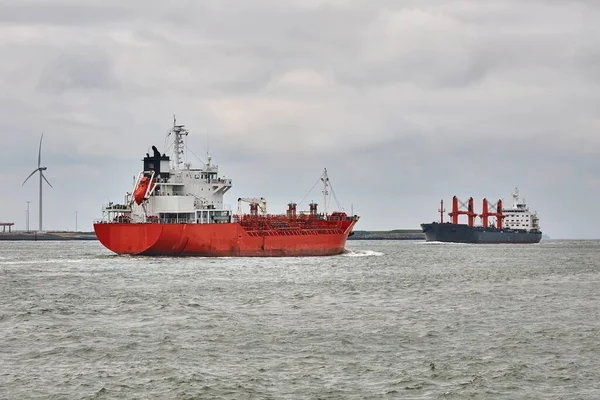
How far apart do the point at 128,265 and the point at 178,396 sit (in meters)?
44.9

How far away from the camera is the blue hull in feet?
531

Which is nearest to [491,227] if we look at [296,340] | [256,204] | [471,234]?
[471,234]

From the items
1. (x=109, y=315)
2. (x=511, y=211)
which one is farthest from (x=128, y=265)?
(x=511, y=211)

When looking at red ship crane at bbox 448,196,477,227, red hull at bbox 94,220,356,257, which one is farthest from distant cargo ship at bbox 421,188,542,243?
red hull at bbox 94,220,356,257

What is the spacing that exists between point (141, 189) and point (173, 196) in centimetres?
268

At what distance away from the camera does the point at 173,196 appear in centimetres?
7094

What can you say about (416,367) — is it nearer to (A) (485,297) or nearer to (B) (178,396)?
(B) (178,396)

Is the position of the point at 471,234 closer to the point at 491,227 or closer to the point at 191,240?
the point at 491,227

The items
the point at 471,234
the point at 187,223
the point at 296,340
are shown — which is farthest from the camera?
the point at 471,234

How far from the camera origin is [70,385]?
802 inches

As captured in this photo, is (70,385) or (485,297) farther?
(485,297)

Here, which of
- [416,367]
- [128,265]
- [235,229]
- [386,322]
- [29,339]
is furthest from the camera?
[235,229]

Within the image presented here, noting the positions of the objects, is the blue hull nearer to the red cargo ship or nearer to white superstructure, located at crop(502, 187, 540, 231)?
white superstructure, located at crop(502, 187, 540, 231)

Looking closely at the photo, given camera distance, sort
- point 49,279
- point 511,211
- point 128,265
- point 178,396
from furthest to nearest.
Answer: point 511,211 → point 128,265 → point 49,279 → point 178,396
